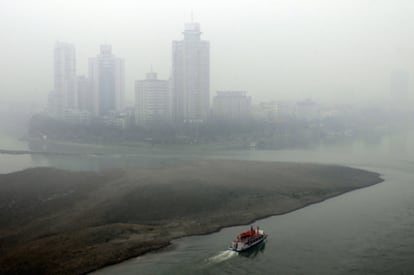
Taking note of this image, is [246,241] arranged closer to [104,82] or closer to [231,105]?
[231,105]

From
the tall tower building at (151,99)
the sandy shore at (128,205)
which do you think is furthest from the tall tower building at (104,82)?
the sandy shore at (128,205)

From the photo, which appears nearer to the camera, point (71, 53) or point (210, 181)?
point (210, 181)

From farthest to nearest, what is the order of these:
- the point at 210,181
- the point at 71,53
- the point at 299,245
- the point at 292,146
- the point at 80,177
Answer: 1. the point at 71,53
2. the point at 292,146
3. the point at 80,177
4. the point at 210,181
5. the point at 299,245

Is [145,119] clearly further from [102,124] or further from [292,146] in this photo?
[292,146]

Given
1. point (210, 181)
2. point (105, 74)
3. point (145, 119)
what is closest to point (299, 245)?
point (210, 181)

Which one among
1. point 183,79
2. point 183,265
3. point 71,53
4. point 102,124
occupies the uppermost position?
point 71,53

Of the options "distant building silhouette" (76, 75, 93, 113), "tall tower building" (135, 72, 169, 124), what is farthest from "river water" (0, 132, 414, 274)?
"distant building silhouette" (76, 75, 93, 113)

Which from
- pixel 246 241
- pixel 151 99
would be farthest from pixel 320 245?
pixel 151 99
